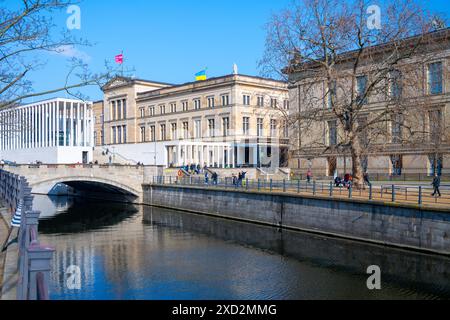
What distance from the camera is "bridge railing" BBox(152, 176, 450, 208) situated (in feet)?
82.1

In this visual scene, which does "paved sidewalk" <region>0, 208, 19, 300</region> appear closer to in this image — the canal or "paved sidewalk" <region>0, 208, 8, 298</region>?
"paved sidewalk" <region>0, 208, 8, 298</region>

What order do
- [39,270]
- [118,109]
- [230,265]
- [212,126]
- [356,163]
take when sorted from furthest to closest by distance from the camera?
[118,109] → [212,126] → [356,163] → [230,265] → [39,270]

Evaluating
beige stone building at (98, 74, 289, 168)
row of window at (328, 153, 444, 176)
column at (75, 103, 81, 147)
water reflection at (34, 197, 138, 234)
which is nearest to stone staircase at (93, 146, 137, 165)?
beige stone building at (98, 74, 289, 168)

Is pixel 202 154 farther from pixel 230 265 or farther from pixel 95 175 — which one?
pixel 230 265

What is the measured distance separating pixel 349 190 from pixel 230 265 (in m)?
9.47

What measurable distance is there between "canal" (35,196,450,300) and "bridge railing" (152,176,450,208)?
8.98 feet

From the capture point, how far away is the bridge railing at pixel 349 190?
25.0 metres

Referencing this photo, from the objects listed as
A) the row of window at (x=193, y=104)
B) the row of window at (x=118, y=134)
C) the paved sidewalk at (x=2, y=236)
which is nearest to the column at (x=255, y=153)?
the row of window at (x=193, y=104)

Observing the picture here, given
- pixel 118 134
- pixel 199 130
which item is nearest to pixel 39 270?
pixel 199 130

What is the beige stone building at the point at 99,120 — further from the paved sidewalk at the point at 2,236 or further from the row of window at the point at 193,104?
the paved sidewalk at the point at 2,236

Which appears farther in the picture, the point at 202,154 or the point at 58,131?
the point at 58,131

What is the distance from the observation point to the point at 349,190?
28188 millimetres

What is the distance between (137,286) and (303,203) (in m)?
15.5
